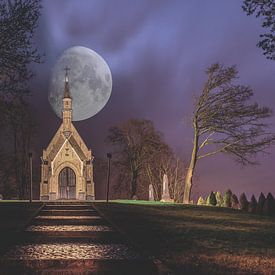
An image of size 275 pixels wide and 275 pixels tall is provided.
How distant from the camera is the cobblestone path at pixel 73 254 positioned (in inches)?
340

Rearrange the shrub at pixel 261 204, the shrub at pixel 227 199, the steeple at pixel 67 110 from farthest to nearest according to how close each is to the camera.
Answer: the steeple at pixel 67 110 < the shrub at pixel 227 199 < the shrub at pixel 261 204

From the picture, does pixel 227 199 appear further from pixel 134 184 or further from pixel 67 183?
pixel 67 183

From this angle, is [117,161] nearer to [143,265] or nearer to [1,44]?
[1,44]

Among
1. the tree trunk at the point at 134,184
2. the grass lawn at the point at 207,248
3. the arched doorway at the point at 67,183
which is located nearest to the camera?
the grass lawn at the point at 207,248

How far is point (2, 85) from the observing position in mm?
22141

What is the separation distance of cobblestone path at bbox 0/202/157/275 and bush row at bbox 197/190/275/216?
54.7 ft

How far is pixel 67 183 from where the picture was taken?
202 feet

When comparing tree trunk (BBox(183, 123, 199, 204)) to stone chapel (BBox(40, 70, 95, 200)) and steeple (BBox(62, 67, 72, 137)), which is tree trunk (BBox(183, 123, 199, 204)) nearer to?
stone chapel (BBox(40, 70, 95, 200))

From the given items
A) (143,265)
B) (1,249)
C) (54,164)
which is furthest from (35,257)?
(54,164)

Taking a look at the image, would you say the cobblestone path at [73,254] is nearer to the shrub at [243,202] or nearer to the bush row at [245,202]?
the bush row at [245,202]

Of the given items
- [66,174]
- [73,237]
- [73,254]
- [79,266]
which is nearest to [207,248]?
[73,254]

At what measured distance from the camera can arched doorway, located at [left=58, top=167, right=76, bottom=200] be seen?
2397 inches

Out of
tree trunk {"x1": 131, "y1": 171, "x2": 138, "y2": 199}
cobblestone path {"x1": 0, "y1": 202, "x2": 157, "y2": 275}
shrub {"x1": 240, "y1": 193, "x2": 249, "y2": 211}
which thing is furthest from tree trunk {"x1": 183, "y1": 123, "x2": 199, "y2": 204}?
cobblestone path {"x1": 0, "y1": 202, "x2": 157, "y2": 275}

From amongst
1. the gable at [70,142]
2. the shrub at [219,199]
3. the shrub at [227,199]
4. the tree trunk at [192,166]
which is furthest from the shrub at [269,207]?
the gable at [70,142]
